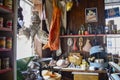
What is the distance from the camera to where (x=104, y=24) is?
3.71 metres

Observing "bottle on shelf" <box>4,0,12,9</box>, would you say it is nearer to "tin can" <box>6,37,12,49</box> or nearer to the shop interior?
"tin can" <box>6,37,12,49</box>

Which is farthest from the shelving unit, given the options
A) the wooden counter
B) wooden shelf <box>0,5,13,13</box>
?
the wooden counter

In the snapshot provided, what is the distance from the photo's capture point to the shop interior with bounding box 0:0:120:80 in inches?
128

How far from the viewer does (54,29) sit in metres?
3.60

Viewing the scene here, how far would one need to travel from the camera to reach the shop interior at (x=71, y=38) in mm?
3248

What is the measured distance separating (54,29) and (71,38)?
0.53 m

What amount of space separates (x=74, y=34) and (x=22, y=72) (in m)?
1.68

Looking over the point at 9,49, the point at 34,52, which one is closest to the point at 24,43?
the point at 34,52

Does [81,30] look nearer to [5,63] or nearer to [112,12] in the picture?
[112,12]

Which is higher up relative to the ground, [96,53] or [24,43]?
[24,43]

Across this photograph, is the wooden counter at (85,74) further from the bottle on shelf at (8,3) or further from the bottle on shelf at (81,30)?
the bottle on shelf at (8,3)

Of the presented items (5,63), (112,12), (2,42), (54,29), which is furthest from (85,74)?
(2,42)

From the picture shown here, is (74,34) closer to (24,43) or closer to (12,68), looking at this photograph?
(24,43)

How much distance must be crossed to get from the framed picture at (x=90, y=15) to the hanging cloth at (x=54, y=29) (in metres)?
0.66
